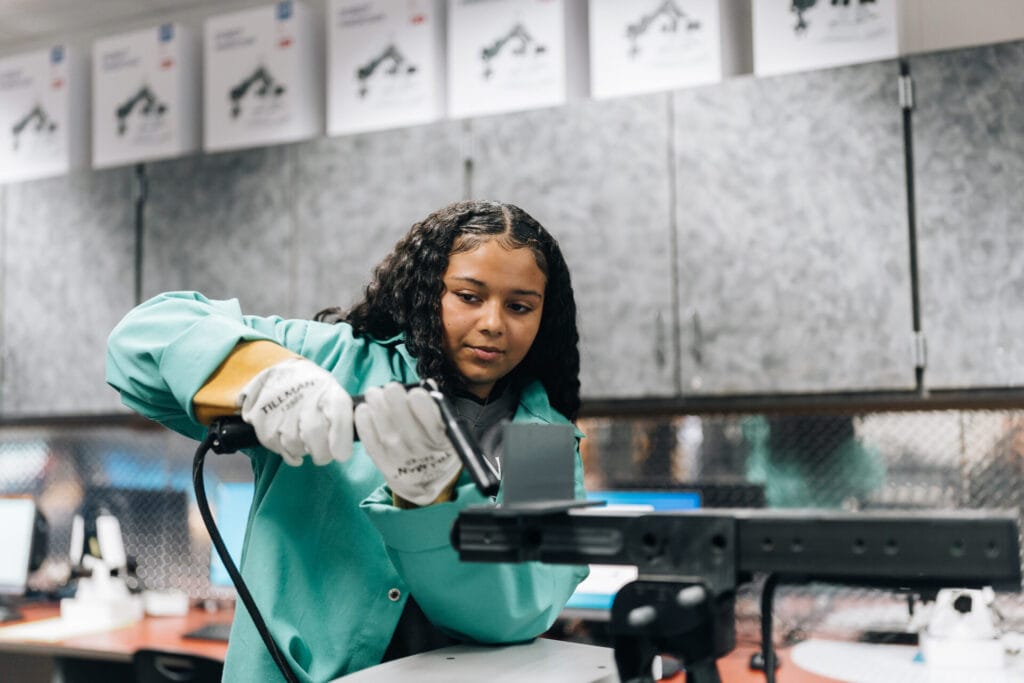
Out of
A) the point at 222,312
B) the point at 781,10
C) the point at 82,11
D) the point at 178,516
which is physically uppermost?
the point at 82,11

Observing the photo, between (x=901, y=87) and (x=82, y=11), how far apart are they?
2646 millimetres

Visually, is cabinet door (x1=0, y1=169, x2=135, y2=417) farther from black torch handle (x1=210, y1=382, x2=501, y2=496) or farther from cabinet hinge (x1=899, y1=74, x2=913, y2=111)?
black torch handle (x1=210, y1=382, x2=501, y2=496)

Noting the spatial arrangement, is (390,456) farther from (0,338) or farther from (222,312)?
(0,338)

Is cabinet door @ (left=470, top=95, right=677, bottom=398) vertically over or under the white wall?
under

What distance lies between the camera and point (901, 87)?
2213 mm

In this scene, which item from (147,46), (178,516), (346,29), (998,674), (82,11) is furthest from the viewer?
(82,11)

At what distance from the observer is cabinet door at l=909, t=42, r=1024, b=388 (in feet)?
7.00

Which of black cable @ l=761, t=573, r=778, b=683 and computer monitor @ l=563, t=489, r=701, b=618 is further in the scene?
computer monitor @ l=563, t=489, r=701, b=618

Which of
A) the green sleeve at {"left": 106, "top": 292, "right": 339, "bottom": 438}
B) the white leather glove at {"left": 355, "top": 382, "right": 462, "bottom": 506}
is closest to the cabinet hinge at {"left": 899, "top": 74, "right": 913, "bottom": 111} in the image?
the green sleeve at {"left": 106, "top": 292, "right": 339, "bottom": 438}

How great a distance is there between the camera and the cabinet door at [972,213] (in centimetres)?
213

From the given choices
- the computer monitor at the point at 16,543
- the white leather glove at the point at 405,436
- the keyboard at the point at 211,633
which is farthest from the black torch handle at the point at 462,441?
the computer monitor at the point at 16,543

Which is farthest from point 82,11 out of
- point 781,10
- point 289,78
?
point 781,10

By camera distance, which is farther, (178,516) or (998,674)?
(178,516)

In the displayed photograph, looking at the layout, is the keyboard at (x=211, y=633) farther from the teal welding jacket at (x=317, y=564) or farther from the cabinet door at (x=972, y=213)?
the cabinet door at (x=972, y=213)
